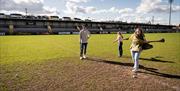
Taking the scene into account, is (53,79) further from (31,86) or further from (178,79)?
(178,79)

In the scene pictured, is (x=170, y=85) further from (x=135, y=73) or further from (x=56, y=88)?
(x=56, y=88)

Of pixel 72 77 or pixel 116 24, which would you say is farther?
pixel 116 24

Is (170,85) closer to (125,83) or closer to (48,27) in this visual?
(125,83)

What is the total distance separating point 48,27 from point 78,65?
213 feet

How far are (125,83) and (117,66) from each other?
3.50 meters

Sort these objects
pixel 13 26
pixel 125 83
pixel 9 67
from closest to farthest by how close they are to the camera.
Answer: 1. pixel 125 83
2. pixel 9 67
3. pixel 13 26

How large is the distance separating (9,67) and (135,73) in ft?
21.8

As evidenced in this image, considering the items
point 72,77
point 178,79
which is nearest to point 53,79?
point 72,77

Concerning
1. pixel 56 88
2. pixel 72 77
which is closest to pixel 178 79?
pixel 72 77

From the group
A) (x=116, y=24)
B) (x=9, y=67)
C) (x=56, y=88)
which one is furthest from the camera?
(x=116, y=24)

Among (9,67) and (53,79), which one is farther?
(9,67)

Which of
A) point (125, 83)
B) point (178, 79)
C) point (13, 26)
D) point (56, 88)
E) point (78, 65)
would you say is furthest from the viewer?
point (13, 26)

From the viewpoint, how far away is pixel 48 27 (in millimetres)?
75688

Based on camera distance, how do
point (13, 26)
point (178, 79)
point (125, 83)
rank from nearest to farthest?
point (125, 83)
point (178, 79)
point (13, 26)
